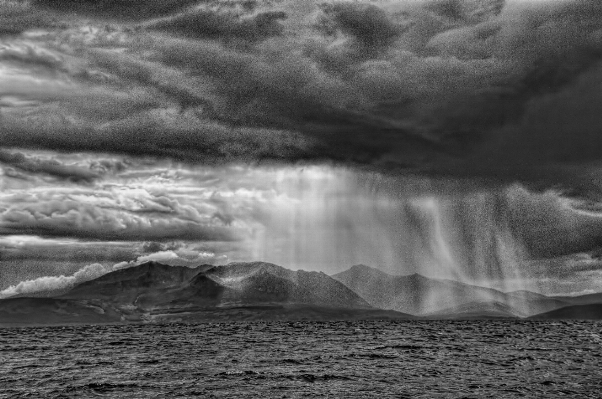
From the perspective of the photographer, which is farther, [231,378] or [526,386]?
[231,378]

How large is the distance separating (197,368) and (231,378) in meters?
13.4

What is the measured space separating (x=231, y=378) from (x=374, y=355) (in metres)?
35.0

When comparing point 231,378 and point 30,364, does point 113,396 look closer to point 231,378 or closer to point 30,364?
point 231,378

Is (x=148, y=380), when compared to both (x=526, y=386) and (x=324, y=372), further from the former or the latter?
(x=526, y=386)

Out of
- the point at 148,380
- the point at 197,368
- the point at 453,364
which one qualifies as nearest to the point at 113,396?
the point at 148,380

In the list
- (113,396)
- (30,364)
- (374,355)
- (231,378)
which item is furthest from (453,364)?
(30,364)

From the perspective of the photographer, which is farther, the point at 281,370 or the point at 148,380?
the point at 281,370

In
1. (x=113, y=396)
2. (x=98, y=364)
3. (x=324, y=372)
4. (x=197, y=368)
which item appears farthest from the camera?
(x=98, y=364)

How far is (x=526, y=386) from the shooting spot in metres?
57.4

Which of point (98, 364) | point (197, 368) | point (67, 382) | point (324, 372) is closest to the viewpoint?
point (67, 382)

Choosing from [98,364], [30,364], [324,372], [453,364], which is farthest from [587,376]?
[30,364]

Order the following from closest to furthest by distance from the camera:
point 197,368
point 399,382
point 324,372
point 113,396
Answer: point 113,396, point 399,382, point 324,372, point 197,368

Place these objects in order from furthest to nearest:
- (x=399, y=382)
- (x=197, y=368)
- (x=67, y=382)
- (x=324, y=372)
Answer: (x=197, y=368) → (x=324, y=372) → (x=67, y=382) → (x=399, y=382)

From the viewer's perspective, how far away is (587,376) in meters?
64.0
